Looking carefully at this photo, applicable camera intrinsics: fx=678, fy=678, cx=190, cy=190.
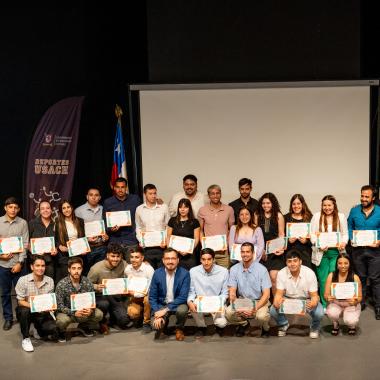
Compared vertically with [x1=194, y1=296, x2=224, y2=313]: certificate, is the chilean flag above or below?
above

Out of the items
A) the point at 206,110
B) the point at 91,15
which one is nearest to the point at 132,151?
the point at 206,110

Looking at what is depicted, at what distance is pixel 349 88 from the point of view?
8.80m

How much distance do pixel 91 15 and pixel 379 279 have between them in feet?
16.5

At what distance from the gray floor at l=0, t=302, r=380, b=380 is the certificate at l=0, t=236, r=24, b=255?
0.90 metres

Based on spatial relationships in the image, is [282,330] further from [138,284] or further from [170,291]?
[138,284]

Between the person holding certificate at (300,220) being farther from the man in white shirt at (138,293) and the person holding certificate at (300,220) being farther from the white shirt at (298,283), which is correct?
the man in white shirt at (138,293)

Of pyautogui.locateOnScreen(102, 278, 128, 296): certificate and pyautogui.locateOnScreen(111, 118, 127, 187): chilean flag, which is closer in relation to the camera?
pyautogui.locateOnScreen(102, 278, 128, 296): certificate

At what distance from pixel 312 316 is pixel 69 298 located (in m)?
2.45

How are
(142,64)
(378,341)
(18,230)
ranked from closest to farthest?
(378,341), (18,230), (142,64)

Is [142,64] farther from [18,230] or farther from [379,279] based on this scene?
[379,279]

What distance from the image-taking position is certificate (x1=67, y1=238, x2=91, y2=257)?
7250mm

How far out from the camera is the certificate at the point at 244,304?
6.76m

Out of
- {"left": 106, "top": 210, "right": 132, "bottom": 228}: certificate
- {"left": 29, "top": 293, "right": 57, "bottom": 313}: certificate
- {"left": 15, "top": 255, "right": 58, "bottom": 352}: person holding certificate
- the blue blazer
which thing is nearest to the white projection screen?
{"left": 106, "top": 210, "right": 132, "bottom": 228}: certificate

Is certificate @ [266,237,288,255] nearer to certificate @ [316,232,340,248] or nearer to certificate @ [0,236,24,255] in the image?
certificate @ [316,232,340,248]
